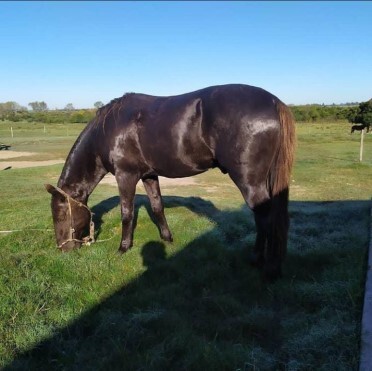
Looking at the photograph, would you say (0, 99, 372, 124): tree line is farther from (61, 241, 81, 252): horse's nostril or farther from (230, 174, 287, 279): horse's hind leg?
(230, 174, 287, 279): horse's hind leg

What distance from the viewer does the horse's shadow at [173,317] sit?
8.95 feet

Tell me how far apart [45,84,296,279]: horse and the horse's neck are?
0.04ft

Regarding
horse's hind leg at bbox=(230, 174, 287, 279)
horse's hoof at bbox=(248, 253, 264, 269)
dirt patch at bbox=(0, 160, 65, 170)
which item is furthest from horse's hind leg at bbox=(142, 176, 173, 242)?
dirt patch at bbox=(0, 160, 65, 170)

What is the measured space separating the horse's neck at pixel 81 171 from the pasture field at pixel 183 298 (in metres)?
0.80

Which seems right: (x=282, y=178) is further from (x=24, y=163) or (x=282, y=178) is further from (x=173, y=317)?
(x=24, y=163)

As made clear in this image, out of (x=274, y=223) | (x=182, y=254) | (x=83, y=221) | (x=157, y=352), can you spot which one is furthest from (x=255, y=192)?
(x=83, y=221)

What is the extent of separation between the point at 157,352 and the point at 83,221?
2788 mm

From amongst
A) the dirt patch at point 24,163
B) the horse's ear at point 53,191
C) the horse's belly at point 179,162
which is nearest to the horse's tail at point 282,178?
the horse's belly at point 179,162

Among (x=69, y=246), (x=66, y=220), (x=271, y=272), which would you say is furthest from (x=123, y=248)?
(x=271, y=272)

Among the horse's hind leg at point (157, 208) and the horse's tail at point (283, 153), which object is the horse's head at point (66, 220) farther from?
the horse's tail at point (283, 153)

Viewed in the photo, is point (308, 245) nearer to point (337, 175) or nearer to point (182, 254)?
point (182, 254)

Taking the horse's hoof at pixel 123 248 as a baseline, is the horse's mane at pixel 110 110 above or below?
above

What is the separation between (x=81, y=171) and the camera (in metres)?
5.12

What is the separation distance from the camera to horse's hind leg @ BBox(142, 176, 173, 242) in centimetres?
530
